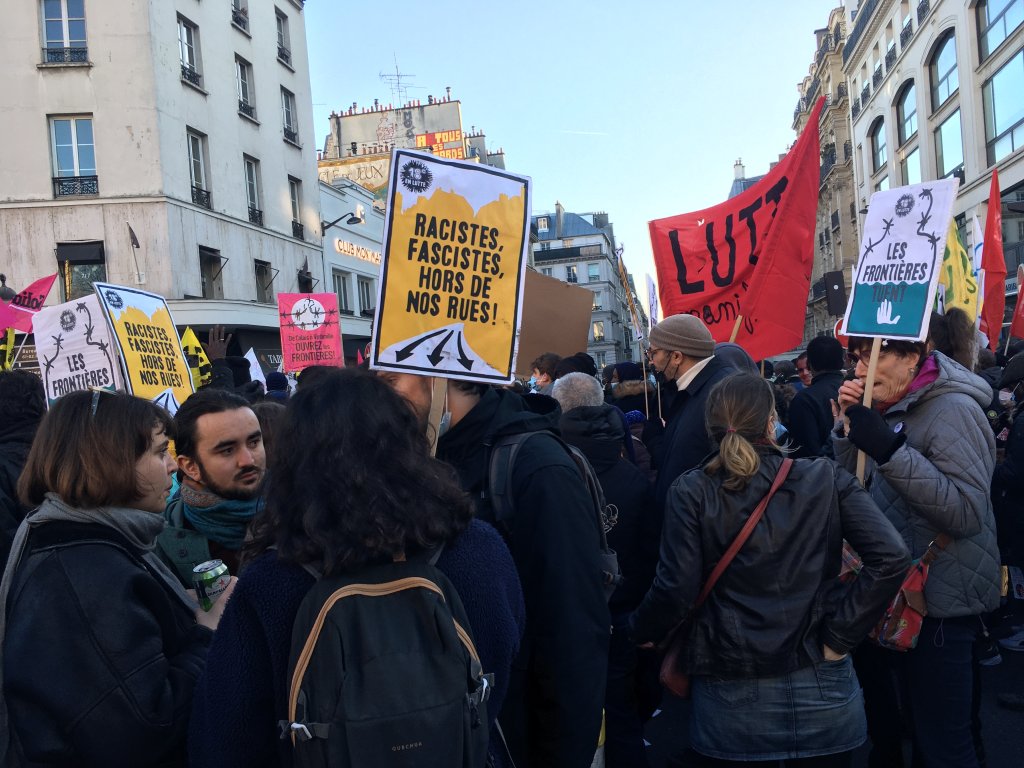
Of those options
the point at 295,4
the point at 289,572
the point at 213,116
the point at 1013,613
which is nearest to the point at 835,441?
the point at 289,572

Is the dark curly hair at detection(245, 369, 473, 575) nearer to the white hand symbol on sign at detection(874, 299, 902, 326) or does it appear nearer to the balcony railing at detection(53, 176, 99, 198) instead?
the white hand symbol on sign at detection(874, 299, 902, 326)

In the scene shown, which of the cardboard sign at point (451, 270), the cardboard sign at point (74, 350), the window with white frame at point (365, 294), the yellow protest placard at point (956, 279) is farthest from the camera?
the window with white frame at point (365, 294)

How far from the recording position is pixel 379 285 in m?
2.51

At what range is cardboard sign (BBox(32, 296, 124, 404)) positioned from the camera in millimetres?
4852

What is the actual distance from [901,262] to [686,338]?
3.37 ft

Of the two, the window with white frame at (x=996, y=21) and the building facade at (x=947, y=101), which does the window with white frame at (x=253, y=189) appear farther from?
the window with white frame at (x=996, y=21)

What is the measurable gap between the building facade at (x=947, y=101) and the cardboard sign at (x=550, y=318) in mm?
13393

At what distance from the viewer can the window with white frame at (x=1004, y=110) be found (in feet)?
68.3

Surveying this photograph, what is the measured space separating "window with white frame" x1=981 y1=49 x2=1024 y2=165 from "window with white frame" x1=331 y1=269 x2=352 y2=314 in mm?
20047

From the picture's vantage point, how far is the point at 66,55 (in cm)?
1823

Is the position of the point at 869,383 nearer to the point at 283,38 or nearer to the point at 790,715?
the point at 790,715

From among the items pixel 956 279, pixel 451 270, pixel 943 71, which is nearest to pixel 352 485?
pixel 451 270

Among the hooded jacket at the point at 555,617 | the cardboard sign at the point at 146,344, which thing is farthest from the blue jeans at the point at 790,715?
the cardboard sign at the point at 146,344

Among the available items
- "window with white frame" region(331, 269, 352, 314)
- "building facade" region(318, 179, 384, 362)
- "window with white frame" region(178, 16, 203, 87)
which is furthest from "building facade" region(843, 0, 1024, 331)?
A: "window with white frame" region(331, 269, 352, 314)
